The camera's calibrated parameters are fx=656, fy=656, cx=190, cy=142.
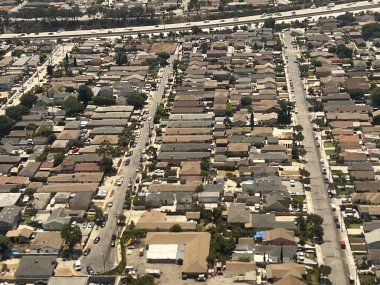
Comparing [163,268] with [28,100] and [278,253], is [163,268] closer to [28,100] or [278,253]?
[278,253]

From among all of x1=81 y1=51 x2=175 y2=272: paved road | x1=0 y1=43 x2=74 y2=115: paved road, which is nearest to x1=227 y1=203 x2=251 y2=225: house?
x1=81 y1=51 x2=175 y2=272: paved road

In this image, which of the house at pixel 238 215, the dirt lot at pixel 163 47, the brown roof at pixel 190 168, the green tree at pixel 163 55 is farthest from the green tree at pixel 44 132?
the dirt lot at pixel 163 47

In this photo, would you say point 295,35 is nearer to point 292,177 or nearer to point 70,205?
point 292,177

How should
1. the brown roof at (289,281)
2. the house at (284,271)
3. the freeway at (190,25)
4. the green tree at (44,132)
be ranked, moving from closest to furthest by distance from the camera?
the brown roof at (289,281) → the house at (284,271) → the green tree at (44,132) → the freeway at (190,25)

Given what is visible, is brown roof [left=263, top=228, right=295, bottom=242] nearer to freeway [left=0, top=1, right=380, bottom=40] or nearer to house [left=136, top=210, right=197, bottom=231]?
house [left=136, top=210, right=197, bottom=231]

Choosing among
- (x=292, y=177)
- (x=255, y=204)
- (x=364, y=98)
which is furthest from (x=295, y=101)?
(x=255, y=204)

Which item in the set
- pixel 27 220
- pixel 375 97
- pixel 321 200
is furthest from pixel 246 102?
pixel 27 220

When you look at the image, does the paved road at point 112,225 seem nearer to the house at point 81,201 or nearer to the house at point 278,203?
the house at point 81,201
